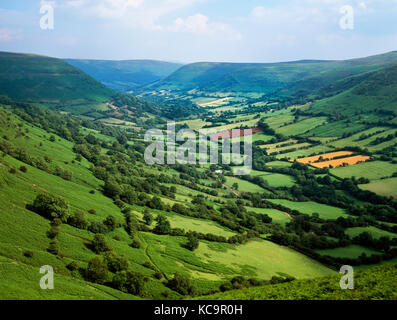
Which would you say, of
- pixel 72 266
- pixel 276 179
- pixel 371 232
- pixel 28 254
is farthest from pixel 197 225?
pixel 276 179

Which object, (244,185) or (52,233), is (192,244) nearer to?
(52,233)

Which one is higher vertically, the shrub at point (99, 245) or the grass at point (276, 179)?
the shrub at point (99, 245)

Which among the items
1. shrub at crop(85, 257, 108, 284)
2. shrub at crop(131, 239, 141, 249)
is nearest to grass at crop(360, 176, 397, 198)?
shrub at crop(131, 239, 141, 249)

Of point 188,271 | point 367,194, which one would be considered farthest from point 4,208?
point 367,194

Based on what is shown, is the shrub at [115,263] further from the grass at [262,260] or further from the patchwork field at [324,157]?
the patchwork field at [324,157]

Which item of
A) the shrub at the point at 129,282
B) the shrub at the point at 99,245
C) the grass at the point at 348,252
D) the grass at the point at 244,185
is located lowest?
the grass at the point at 348,252

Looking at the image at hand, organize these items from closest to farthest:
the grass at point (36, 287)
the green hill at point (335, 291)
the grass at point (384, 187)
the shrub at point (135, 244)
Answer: the grass at point (36, 287) < the green hill at point (335, 291) < the shrub at point (135, 244) < the grass at point (384, 187)

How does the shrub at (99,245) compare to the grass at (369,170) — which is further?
the grass at (369,170)

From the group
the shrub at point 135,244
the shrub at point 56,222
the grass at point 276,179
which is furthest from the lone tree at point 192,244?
the grass at point 276,179
